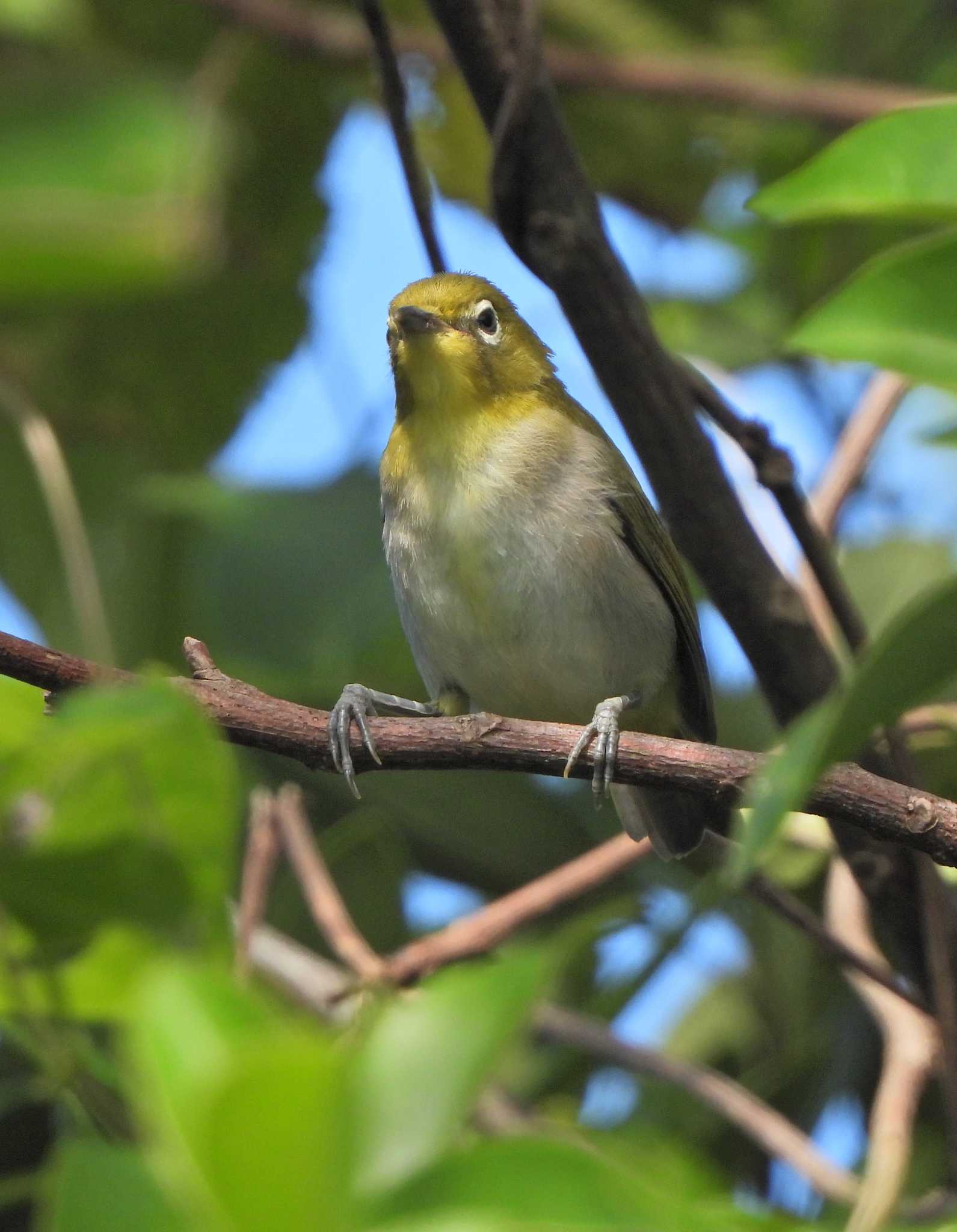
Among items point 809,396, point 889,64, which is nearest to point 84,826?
point 809,396

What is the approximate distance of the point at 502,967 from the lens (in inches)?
43.2

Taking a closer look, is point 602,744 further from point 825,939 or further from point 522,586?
point 522,586

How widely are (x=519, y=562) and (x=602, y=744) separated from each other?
116cm

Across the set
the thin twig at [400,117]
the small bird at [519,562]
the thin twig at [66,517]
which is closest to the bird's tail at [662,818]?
the small bird at [519,562]

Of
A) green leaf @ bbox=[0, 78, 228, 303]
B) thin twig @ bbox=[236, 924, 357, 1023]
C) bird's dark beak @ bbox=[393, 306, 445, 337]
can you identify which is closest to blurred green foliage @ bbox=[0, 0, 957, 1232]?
green leaf @ bbox=[0, 78, 228, 303]

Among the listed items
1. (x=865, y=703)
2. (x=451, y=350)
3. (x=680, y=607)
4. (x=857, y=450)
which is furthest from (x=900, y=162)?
(x=451, y=350)

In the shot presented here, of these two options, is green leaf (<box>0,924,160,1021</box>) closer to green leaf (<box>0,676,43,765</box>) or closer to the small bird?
green leaf (<box>0,676,43,765</box>)

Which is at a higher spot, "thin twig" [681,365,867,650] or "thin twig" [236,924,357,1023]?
"thin twig" [681,365,867,650]

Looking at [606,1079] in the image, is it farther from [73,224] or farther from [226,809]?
[73,224]

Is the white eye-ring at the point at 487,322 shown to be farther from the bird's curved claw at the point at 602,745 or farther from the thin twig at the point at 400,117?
the bird's curved claw at the point at 602,745

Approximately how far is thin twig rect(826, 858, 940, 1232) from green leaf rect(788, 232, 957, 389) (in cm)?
133

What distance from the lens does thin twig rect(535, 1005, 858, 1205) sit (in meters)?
2.94

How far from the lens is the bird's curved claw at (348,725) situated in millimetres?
2277

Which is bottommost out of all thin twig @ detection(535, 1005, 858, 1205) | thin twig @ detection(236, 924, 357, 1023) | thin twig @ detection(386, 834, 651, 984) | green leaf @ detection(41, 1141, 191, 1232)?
thin twig @ detection(535, 1005, 858, 1205)
